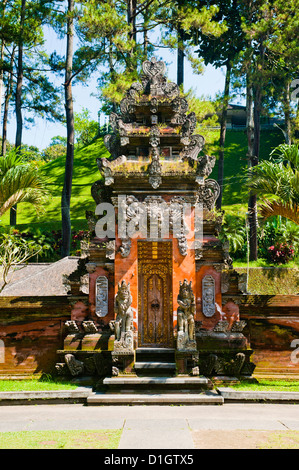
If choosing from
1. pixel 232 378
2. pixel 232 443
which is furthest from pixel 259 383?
pixel 232 443

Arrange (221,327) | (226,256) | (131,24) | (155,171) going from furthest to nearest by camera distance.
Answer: (131,24)
(226,256)
(155,171)
(221,327)

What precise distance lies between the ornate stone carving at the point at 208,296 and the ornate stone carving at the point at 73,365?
3.09 metres

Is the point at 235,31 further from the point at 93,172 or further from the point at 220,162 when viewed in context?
the point at 93,172

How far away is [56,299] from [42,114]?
54.2 ft

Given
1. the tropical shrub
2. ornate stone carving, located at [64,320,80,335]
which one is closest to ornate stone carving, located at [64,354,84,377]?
ornate stone carving, located at [64,320,80,335]

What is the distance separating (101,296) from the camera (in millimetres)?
11180

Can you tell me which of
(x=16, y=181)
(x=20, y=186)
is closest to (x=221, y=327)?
(x=20, y=186)

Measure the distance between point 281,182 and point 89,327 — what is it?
18.1ft

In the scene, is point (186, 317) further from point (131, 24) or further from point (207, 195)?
point (131, 24)

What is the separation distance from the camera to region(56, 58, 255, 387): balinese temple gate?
34.1 feet

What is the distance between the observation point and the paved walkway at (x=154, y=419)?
21.6ft

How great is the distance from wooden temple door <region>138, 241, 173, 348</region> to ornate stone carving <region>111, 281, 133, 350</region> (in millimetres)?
1106

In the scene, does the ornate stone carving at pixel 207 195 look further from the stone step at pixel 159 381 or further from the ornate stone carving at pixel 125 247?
the stone step at pixel 159 381

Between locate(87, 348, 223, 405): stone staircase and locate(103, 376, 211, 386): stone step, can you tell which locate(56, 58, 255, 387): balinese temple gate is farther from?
locate(103, 376, 211, 386): stone step
